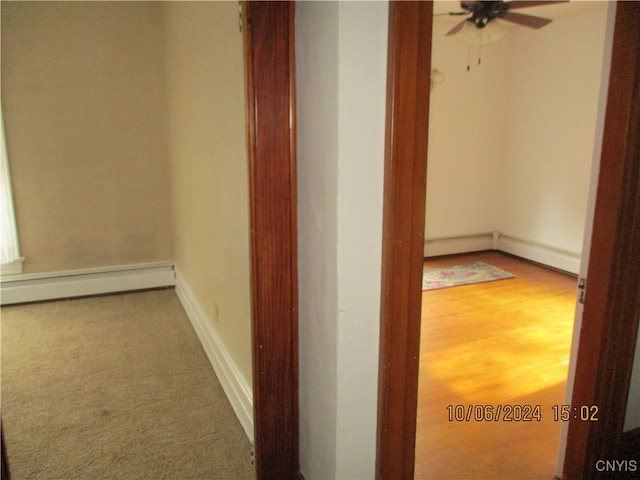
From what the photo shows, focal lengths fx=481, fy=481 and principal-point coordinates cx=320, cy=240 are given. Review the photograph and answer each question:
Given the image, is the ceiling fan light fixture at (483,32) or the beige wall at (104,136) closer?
the ceiling fan light fixture at (483,32)

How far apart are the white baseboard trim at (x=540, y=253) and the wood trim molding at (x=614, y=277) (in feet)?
9.85

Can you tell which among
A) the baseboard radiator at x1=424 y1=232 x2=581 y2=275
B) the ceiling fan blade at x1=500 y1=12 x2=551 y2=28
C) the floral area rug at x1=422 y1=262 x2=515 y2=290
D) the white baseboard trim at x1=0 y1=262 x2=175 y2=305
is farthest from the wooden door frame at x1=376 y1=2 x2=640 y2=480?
the baseboard radiator at x1=424 y1=232 x2=581 y2=275

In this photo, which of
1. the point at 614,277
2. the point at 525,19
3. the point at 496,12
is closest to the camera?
the point at 614,277

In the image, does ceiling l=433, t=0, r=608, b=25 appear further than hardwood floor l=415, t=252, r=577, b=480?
Yes

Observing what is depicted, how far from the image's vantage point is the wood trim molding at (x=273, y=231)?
1319 mm

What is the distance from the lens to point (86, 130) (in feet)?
11.6

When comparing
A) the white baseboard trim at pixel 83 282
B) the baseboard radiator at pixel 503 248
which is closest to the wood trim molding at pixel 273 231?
the white baseboard trim at pixel 83 282

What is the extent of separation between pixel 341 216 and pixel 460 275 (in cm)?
356

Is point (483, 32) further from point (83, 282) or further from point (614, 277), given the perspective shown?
point (83, 282)

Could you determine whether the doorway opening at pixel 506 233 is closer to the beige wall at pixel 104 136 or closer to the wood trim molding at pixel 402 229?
the wood trim molding at pixel 402 229

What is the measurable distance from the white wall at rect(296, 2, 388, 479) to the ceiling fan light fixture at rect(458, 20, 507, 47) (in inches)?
84.8

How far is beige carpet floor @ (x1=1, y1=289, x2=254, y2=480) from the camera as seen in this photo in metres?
1.85

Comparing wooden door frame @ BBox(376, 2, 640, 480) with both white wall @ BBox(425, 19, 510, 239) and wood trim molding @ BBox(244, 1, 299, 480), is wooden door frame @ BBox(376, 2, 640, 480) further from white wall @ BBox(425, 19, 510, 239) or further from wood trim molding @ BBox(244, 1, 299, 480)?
white wall @ BBox(425, 19, 510, 239)

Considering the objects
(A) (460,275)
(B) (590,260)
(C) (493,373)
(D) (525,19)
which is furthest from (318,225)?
(A) (460,275)
